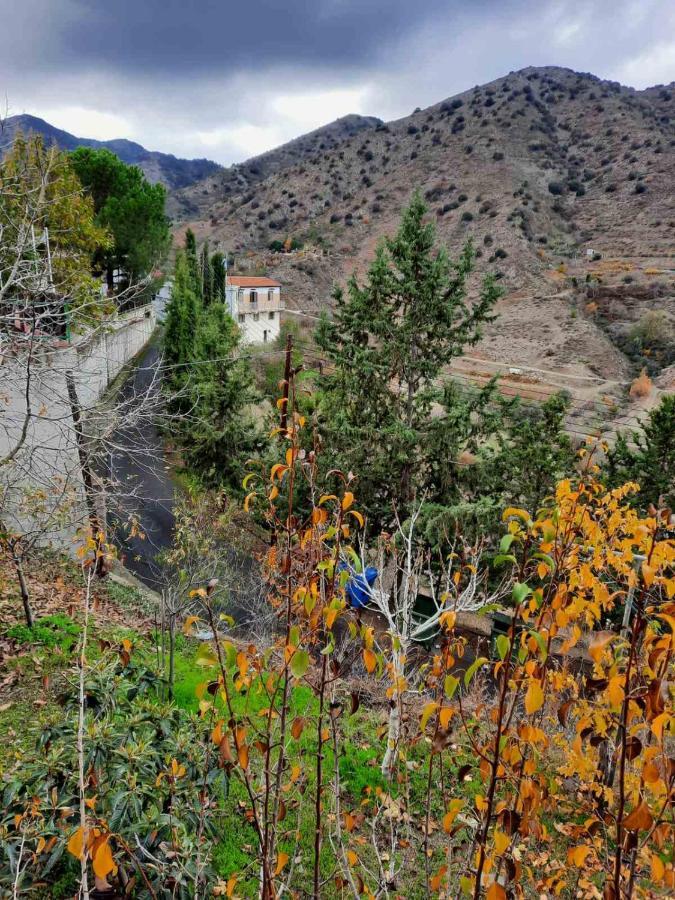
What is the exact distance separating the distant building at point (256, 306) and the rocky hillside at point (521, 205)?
34.3ft

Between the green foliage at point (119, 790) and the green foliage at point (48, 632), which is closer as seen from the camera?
the green foliage at point (119, 790)

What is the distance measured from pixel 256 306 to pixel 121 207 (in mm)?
10963

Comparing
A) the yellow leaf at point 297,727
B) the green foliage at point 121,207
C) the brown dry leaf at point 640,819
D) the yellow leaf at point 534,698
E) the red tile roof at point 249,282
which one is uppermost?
the green foliage at point 121,207

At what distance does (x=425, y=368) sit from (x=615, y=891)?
500 inches

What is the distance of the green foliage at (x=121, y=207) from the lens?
29094 millimetres

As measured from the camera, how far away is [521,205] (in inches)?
2227

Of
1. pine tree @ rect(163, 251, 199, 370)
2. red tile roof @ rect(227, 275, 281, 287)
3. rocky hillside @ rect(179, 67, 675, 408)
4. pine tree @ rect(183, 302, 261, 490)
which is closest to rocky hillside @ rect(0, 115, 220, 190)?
rocky hillside @ rect(179, 67, 675, 408)

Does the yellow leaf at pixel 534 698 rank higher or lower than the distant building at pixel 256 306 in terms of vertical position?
lower

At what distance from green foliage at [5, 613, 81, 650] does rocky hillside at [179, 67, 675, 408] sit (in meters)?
36.5

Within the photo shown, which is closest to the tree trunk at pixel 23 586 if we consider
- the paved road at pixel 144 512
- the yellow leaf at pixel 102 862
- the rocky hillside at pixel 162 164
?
the paved road at pixel 144 512

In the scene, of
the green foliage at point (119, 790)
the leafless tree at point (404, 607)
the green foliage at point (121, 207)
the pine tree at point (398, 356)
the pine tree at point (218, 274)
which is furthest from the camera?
the pine tree at point (218, 274)

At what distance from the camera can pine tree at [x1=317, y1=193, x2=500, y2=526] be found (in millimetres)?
13367

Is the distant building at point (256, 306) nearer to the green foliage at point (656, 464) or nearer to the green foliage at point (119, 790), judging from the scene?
the green foliage at point (656, 464)

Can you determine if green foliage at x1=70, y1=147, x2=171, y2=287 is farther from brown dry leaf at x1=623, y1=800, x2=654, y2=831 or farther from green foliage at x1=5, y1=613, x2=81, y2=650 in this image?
brown dry leaf at x1=623, y1=800, x2=654, y2=831
